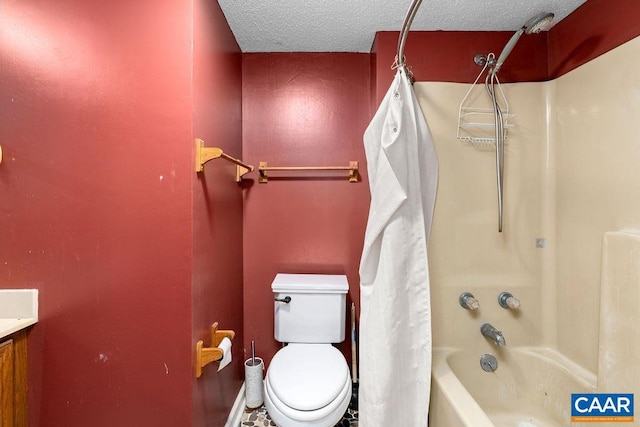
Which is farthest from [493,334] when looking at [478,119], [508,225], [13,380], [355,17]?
[13,380]

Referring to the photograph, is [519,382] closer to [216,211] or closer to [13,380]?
[216,211]

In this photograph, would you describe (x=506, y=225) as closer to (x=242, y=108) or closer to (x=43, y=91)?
(x=242, y=108)

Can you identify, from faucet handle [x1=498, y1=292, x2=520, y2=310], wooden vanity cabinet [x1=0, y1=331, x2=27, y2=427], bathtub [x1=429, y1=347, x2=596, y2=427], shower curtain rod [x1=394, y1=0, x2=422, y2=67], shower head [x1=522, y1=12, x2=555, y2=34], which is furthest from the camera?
faucet handle [x1=498, y1=292, x2=520, y2=310]

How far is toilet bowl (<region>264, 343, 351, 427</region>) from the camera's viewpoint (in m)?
1.18

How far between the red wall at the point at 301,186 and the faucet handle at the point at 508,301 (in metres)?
0.81

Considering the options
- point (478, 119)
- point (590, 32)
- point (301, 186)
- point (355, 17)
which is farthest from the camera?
point (301, 186)

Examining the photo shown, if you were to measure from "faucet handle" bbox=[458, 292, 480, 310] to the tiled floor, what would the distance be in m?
0.88

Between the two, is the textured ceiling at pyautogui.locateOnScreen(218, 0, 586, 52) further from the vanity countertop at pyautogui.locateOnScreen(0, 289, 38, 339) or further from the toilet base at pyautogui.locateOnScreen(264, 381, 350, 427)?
the toilet base at pyautogui.locateOnScreen(264, 381, 350, 427)

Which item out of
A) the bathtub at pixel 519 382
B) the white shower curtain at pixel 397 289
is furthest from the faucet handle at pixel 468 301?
the white shower curtain at pixel 397 289

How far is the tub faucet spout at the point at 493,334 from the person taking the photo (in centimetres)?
145

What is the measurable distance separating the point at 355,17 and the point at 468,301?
5.23 feet

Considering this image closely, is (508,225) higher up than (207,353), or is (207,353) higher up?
(508,225)

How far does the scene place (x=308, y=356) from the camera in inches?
58.6

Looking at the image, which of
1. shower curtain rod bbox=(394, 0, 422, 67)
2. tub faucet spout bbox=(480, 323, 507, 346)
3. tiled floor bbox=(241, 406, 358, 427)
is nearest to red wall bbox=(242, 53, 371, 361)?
tiled floor bbox=(241, 406, 358, 427)
